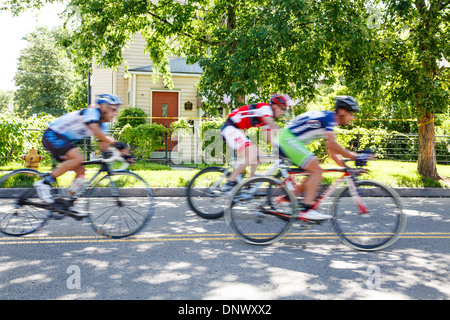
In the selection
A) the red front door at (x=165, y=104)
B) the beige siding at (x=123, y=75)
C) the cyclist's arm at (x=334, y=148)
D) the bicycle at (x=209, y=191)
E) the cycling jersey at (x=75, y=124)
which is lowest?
the bicycle at (x=209, y=191)

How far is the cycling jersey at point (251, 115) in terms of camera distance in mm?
6030

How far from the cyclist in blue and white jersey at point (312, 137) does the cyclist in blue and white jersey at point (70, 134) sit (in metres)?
2.43

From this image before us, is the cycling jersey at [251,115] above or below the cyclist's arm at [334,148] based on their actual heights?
above

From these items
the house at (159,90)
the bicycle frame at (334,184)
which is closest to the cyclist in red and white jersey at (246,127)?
the bicycle frame at (334,184)

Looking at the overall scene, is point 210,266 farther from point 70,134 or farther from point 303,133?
point 70,134

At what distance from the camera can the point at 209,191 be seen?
20.7ft

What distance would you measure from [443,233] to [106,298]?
538cm

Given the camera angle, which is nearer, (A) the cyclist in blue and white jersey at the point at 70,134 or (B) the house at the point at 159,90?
(A) the cyclist in blue and white jersey at the point at 70,134

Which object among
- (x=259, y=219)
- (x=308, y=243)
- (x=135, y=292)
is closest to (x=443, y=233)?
(x=308, y=243)

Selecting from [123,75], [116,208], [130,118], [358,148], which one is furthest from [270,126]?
[123,75]

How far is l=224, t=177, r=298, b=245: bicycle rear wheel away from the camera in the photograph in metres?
5.38

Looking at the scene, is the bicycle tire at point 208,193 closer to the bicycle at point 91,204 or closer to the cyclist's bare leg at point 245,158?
the cyclist's bare leg at point 245,158

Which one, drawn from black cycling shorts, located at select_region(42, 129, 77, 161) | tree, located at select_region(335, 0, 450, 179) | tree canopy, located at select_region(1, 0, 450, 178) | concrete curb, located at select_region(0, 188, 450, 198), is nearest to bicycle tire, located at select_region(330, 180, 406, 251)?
black cycling shorts, located at select_region(42, 129, 77, 161)

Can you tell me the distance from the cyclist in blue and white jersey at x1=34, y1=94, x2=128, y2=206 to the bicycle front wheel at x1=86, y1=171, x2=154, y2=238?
1.53 ft
